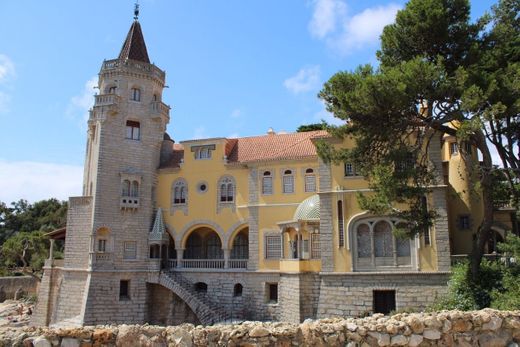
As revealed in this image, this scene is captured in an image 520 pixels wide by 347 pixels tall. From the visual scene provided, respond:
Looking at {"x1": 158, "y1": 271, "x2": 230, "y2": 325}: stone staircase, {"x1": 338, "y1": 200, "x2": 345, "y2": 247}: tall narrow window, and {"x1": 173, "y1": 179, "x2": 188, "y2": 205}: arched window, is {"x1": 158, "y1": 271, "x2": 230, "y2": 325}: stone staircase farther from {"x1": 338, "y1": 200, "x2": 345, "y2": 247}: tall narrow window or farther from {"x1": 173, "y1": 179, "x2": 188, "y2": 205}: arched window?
{"x1": 338, "y1": 200, "x2": 345, "y2": 247}: tall narrow window

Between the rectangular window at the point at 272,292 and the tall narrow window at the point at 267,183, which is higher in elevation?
the tall narrow window at the point at 267,183

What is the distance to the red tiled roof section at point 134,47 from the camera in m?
32.5

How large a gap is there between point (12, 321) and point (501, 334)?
37.7 meters

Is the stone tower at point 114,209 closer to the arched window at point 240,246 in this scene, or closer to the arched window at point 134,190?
the arched window at point 134,190

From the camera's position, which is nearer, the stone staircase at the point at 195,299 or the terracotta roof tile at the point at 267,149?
the stone staircase at the point at 195,299

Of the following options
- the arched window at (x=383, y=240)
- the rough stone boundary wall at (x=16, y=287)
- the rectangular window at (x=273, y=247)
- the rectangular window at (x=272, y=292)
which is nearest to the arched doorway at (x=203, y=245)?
the rectangular window at (x=273, y=247)

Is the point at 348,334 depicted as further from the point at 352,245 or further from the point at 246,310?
the point at 246,310

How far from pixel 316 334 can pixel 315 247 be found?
16679mm

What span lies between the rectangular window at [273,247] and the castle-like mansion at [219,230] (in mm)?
61

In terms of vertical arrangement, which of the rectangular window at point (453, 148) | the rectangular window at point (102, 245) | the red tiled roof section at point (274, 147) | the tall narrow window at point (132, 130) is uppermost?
the tall narrow window at point (132, 130)

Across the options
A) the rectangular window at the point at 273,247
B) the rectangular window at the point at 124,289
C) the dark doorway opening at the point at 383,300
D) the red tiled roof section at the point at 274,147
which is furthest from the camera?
the rectangular window at the point at 124,289

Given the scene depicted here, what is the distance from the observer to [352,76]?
1952cm

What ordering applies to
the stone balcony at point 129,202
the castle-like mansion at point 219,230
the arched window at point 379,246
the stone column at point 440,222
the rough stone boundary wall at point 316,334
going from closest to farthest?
1. the rough stone boundary wall at point 316,334
2. the stone column at point 440,222
3. the arched window at point 379,246
4. the castle-like mansion at point 219,230
5. the stone balcony at point 129,202

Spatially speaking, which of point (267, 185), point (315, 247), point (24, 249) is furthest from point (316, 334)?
point (24, 249)
